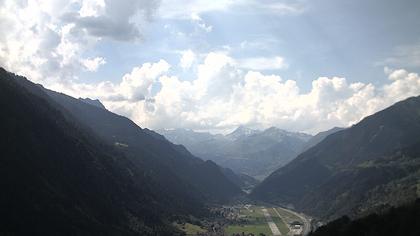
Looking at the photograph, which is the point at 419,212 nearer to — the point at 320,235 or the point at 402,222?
the point at 402,222

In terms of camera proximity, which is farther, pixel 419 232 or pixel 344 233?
pixel 344 233

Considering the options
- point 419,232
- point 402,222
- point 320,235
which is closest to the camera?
point 419,232

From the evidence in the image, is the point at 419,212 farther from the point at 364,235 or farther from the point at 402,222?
the point at 364,235

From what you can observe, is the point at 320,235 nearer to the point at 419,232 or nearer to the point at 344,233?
the point at 344,233

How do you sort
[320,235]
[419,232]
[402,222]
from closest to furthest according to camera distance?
1. [419,232]
2. [402,222]
3. [320,235]

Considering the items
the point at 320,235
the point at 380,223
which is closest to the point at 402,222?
the point at 380,223

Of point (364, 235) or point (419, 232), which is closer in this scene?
point (419, 232)

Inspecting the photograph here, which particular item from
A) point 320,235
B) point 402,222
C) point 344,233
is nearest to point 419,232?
point 402,222
